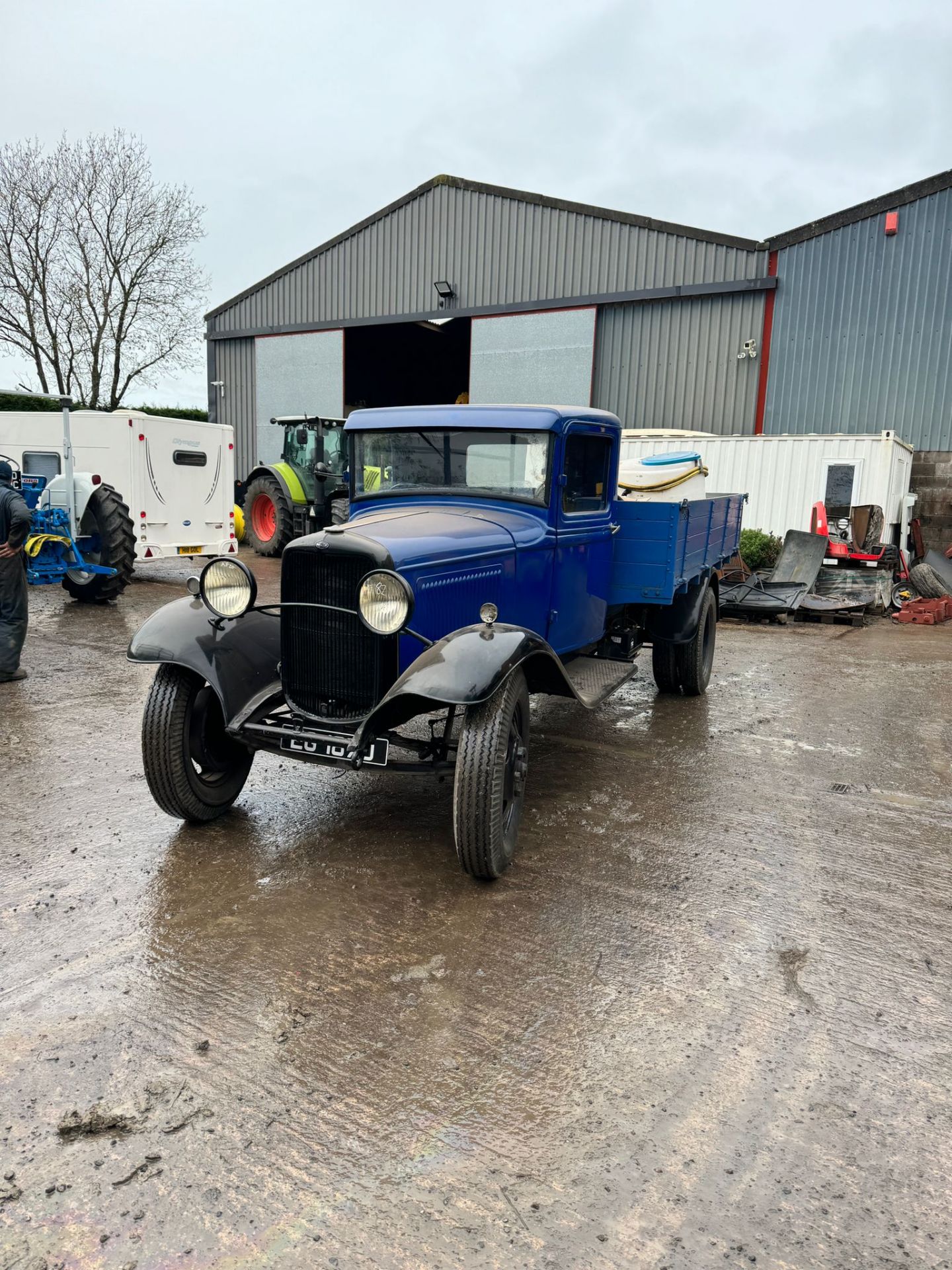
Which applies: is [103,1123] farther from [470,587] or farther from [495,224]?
[495,224]

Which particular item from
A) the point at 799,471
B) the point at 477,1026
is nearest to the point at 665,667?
the point at 477,1026

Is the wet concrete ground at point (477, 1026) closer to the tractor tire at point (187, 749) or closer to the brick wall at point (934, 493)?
the tractor tire at point (187, 749)

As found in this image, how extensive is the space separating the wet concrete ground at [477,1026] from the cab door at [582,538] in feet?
2.95

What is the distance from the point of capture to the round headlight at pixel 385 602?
3297mm

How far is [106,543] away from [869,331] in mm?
11636

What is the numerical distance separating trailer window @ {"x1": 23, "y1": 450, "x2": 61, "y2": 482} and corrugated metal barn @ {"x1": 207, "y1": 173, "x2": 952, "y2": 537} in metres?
8.78

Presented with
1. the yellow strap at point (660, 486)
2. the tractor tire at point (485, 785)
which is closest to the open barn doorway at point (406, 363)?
the yellow strap at point (660, 486)

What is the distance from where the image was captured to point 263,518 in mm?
15320

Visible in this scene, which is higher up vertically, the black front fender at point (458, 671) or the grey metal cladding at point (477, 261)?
the grey metal cladding at point (477, 261)

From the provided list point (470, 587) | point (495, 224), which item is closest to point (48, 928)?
point (470, 587)

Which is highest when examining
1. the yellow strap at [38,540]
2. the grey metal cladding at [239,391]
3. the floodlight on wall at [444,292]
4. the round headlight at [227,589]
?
the floodlight on wall at [444,292]

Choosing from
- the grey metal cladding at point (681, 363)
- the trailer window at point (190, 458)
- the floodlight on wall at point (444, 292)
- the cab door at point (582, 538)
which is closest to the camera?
the cab door at point (582, 538)

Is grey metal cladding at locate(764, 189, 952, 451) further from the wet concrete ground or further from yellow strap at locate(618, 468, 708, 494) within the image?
the wet concrete ground

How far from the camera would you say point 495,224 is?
16.9 metres
